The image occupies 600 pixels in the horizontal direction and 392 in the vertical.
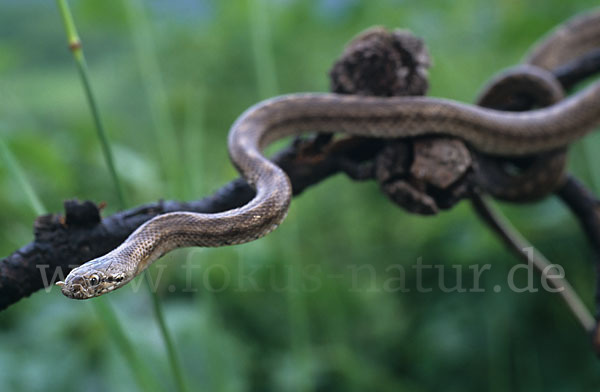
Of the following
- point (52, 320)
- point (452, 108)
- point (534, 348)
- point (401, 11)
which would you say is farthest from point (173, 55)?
point (534, 348)

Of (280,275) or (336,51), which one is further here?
(336,51)

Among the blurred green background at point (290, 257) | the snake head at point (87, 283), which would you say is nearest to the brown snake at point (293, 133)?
the snake head at point (87, 283)

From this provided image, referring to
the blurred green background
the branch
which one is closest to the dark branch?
the branch

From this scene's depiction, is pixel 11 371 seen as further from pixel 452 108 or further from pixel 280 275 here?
pixel 452 108

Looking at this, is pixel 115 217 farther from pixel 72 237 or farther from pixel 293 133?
pixel 293 133

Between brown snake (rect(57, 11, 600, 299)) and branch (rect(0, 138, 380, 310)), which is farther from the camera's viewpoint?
brown snake (rect(57, 11, 600, 299))

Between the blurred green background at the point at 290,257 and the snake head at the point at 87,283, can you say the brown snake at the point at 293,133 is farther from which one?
the blurred green background at the point at 290,257

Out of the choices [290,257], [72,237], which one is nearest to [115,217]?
[72,237]

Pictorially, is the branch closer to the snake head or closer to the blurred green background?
the snake head
